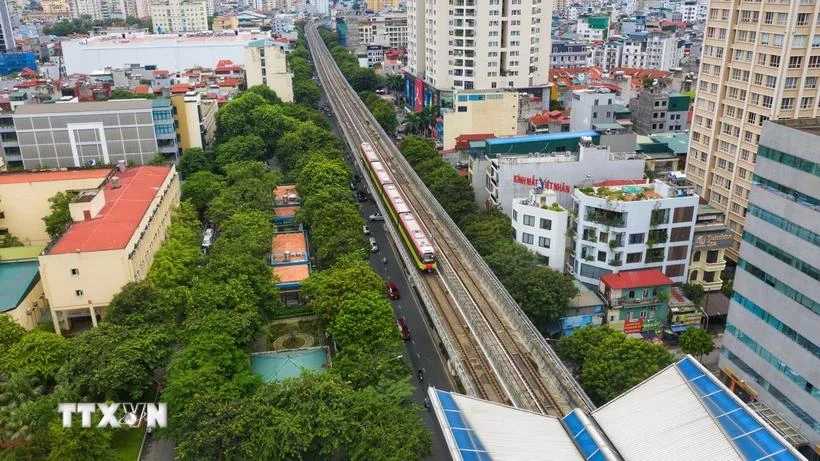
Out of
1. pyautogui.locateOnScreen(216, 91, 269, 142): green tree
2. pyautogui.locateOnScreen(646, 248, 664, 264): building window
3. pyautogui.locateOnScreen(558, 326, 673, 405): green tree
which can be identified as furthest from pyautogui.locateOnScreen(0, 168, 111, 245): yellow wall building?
pyautogui.locateOnScreen(646, 248, 664, 264): building window

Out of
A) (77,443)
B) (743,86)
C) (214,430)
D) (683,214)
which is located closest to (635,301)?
(683,214)

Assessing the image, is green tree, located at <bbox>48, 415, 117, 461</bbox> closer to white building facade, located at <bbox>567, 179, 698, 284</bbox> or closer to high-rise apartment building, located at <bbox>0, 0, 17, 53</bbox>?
white building facade, located at <bbox>567, 179, 698, 284</bbox>

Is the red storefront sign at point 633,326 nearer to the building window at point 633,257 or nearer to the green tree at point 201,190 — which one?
the building window at point 633,257

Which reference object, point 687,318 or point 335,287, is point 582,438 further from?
point 687,318

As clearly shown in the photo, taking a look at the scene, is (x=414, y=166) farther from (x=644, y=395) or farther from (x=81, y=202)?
(x=644, y=395)

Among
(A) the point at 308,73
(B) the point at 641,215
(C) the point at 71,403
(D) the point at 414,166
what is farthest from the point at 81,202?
(A) the point at 308,73

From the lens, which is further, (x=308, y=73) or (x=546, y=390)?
(x=308, y=73)

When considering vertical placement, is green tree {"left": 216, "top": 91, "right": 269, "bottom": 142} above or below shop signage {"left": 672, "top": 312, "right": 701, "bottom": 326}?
above
